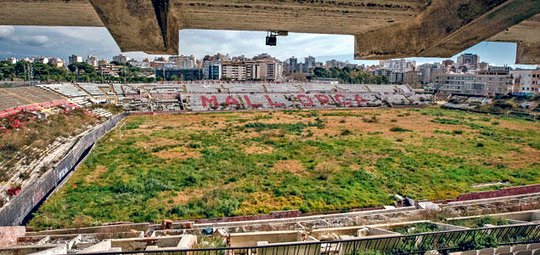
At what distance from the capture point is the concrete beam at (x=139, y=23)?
314cm

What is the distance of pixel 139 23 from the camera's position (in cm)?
329

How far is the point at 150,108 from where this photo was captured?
41.8 metres

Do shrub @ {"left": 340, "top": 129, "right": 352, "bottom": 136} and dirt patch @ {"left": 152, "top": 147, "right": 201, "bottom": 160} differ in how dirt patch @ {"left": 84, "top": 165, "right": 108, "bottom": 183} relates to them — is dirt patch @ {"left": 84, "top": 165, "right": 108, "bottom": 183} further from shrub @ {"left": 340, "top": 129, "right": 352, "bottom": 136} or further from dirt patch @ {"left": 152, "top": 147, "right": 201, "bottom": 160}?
shrub @ {"left": 340, "top": 129, "right": 352, "bottom": 136}

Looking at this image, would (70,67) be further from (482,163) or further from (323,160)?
(482,163)

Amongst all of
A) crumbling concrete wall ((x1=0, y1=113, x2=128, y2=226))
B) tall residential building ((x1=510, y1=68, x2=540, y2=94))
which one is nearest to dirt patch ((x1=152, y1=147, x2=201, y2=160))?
crumbling concrete wall ((x1=0, y1=113, x2=128, y2=226))

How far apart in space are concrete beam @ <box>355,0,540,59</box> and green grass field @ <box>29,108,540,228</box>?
9730mm

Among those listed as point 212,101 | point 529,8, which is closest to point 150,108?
point 212,101

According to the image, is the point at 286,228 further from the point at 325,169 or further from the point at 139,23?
the point at 139,23

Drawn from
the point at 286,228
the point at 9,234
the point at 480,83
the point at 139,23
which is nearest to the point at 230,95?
the point at 286,228

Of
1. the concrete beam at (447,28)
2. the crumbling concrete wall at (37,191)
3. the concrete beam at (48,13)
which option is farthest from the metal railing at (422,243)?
the crumbling concrete wall at (37,191)

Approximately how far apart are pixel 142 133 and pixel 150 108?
47.6 ft

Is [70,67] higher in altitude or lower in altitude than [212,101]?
higher

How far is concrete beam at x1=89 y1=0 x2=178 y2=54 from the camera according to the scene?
3.14 metres

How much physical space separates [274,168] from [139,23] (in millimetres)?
15580
